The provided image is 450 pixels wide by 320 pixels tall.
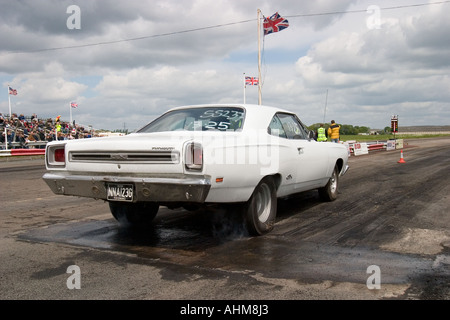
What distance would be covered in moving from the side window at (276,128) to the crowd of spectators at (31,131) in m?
23.2

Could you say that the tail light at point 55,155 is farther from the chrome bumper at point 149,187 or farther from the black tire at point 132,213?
the black tire at point 132,213

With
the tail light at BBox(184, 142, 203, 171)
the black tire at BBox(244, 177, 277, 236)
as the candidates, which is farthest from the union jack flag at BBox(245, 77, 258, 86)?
the tail light at BBox(184, 142, 203, 171)

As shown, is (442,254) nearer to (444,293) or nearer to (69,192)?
(444,293)

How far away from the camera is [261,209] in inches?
201

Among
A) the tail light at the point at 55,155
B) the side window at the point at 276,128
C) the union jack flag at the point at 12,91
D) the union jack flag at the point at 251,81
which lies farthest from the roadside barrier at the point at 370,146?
the union jack flag at the point at 12,91

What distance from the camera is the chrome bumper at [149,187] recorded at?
3938 mm

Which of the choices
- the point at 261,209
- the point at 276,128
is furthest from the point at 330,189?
the point at 261,209

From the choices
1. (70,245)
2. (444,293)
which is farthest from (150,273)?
(444,293)

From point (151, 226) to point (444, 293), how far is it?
3694 millimetres

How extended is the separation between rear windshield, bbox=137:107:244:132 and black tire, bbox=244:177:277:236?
2.57 feet

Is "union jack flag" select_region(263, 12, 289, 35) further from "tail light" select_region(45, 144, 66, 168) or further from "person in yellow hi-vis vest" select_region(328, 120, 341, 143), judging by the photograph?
"tail light" select_region(45, 144, 66, 168)

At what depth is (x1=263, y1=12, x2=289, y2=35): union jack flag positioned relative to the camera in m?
25.1

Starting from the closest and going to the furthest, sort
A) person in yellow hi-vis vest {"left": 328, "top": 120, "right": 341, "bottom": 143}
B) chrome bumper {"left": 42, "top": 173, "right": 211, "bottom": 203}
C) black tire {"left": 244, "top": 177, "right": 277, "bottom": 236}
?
chrome bumper {"left": 42, "top": 173, "right": 211, "bottom": 203} → black tire {"left": 244, "top": 177, "right": 277, "bottom": 236} → person in yellow hi-vis vest {"left": 328, "top": 120, "right": 341, "bottom": 143}
